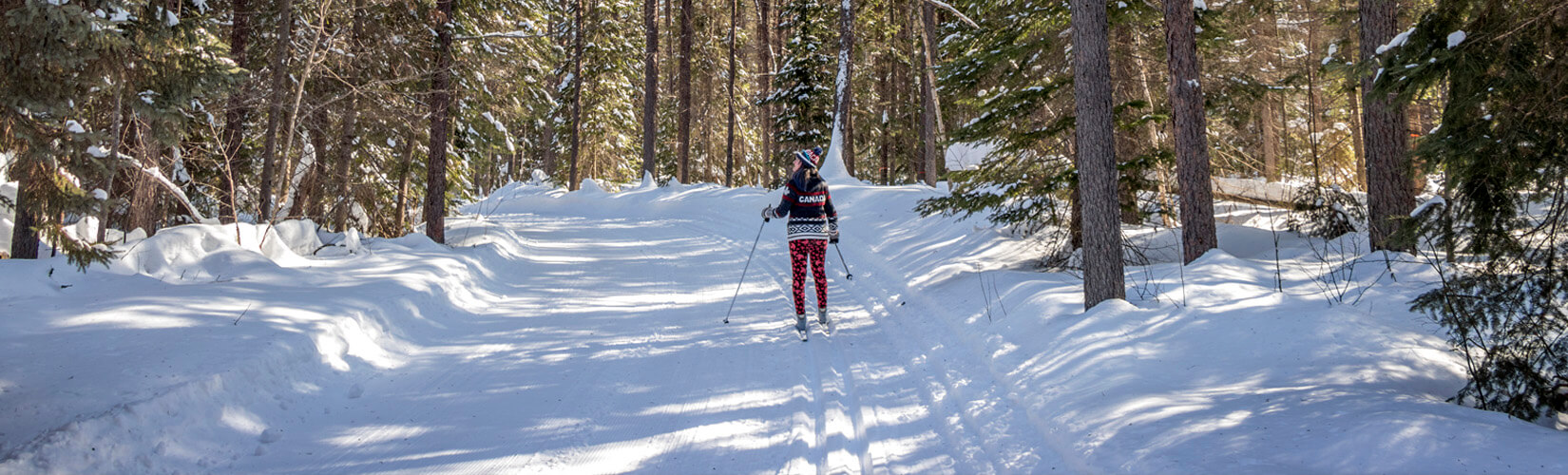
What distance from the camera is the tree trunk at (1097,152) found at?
671 cm

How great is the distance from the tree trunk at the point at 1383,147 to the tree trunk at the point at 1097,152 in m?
3.95

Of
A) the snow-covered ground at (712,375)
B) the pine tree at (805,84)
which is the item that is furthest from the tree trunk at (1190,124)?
the pine tree at (805,84)

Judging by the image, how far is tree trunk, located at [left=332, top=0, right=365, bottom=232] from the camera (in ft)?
44.3

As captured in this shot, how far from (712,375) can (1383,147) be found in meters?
8.40

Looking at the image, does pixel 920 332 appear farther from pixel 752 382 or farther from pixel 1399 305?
pixel 1399 305

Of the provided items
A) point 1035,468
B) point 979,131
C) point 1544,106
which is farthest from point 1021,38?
point 1035,468

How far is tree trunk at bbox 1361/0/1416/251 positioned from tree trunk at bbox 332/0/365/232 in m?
14.5

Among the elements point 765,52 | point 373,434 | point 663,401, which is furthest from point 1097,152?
point 765,52

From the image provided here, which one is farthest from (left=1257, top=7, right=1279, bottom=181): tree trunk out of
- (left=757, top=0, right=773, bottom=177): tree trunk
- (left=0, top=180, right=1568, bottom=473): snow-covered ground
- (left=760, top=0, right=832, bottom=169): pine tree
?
(left=757, top=0, right=773, bottom=177): tree trunk

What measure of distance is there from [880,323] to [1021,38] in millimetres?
5141

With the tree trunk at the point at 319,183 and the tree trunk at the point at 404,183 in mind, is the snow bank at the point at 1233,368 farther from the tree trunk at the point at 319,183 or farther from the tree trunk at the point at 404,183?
the tree trunk at the point at 404,183

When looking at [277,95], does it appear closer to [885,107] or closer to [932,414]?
[932,414]

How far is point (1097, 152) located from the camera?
6727 millimetres

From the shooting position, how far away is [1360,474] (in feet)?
11.4
